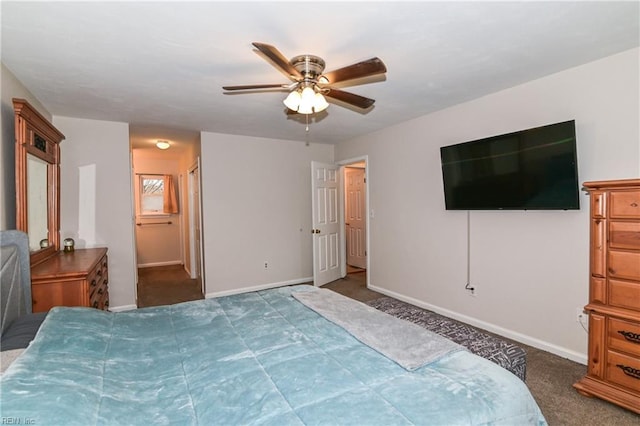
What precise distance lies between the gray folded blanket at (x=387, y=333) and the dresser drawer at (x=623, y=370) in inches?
54.6

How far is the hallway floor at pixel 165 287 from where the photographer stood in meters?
4.60

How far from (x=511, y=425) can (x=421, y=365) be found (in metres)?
0.35

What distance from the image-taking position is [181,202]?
23.3ft

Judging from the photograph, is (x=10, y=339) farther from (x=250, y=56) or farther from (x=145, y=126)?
(x=145, y=126)

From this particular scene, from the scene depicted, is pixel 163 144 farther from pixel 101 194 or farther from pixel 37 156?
pixel 37 156

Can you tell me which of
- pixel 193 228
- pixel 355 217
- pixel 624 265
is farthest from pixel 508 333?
pixel 193 228

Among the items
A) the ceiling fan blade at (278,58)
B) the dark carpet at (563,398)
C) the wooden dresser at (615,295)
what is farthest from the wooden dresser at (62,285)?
the wooden dresser at (615,295)

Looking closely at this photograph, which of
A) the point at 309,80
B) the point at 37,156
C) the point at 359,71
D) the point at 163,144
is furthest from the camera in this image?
the point at 163,144

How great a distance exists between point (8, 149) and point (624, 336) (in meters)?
4.65

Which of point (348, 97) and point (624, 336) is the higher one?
point (348, 97)

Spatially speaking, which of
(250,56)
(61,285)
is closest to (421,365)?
(250,56)

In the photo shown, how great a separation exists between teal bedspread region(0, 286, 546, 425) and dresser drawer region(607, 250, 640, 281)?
1.35 m

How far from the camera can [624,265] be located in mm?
2035

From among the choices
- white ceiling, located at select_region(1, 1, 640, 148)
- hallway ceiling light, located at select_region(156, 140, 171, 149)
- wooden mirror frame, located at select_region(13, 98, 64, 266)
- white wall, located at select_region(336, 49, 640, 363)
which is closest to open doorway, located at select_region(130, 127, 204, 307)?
hallway ceiling light, located at select_region(156, 140, 171, 149)
